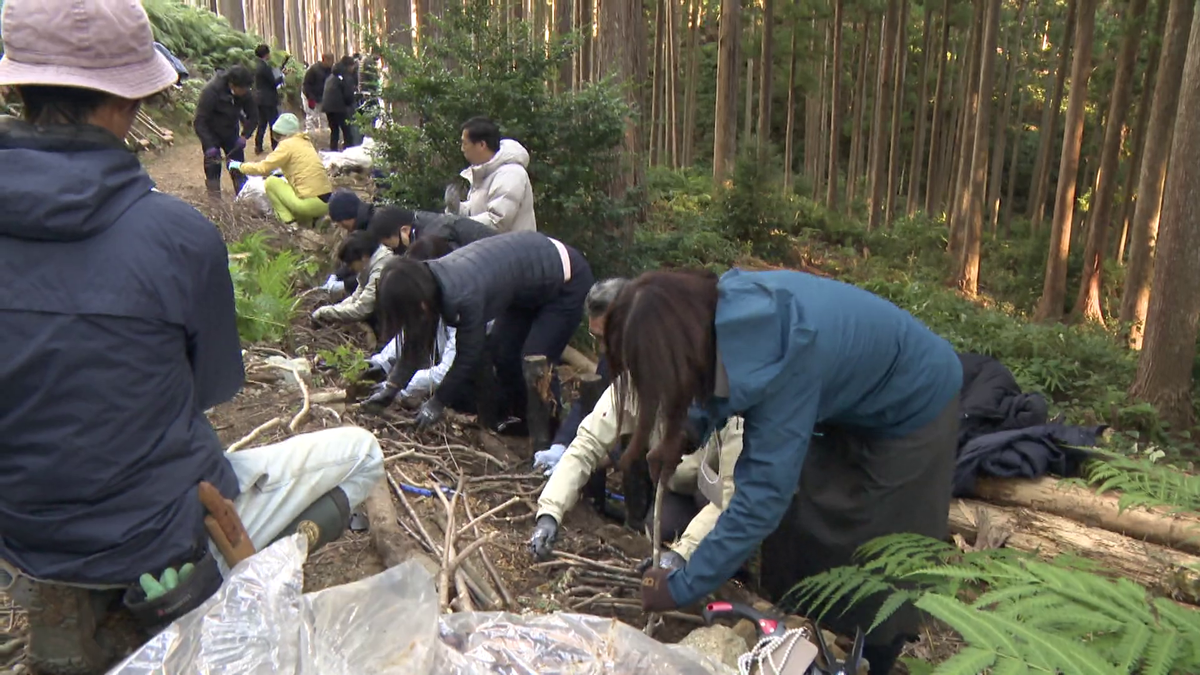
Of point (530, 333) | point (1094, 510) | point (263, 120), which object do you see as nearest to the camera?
point (1094, 510)

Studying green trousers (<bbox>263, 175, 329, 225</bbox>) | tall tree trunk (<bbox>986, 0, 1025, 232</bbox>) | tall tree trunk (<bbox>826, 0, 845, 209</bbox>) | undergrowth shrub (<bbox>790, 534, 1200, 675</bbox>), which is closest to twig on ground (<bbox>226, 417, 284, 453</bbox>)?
undergrowth shrub (<bbox>790, 534, 1200, 675</bbox>)

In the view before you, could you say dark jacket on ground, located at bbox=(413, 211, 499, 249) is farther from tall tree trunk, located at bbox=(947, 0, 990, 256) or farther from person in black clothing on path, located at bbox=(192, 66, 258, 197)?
tall tree trunk, located at bbox=(947, 0, 990, 256)

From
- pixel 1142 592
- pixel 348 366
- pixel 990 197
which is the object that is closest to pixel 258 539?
pixel 1142 592

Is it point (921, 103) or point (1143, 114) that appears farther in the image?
point (921, 103)

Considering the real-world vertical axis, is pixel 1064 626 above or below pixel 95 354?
below

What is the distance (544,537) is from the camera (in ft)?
11.0

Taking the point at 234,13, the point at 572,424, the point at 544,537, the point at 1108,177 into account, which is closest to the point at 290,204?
the point at 572,424

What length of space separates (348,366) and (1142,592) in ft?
15.6

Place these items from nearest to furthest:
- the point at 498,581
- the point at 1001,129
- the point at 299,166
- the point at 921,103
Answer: the point at 498,581
the point at 299,166
the point at 1001,129
the point at 921,103

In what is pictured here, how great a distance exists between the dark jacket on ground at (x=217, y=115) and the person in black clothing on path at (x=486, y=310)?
273 inches

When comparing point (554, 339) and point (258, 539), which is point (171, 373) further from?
point (554, 339)

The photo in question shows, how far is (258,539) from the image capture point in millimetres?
2295

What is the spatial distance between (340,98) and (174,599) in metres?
14.9

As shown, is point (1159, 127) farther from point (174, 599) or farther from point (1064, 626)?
point (174, 599)
